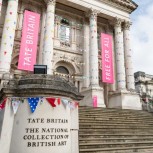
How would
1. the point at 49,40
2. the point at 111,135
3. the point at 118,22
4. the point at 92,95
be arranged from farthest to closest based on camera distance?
the point at 118,22 → the point at 92,95 → the point at 49,40 → the point at 111,135

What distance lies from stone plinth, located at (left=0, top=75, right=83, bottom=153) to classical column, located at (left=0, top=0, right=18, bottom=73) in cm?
865

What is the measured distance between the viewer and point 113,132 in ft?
32.3

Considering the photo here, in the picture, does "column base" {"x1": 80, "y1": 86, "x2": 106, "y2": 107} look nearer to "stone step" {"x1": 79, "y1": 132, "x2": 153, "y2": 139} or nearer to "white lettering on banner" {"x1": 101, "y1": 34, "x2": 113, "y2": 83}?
"white lettering on banner" {"x1": 101, "y1": 34, "x2": 113, "y2": 83}

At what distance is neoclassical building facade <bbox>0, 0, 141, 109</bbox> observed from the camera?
17375 mm

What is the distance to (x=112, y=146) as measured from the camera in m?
8.58

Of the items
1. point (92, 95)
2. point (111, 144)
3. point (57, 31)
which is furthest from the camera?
point (57, 31)

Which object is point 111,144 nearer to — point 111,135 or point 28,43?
point 111,135

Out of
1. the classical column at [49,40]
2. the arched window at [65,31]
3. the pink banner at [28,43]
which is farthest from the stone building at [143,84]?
the pink banner at [28,43]

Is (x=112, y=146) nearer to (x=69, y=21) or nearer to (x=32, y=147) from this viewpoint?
(x=32, y=147)

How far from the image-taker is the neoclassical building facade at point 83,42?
57.0 feet

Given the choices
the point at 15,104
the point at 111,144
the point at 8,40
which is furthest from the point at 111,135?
the point at 8,40

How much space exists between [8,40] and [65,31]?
7.27 metres

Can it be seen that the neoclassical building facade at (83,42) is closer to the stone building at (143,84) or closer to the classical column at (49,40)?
the classical column at (49,40)

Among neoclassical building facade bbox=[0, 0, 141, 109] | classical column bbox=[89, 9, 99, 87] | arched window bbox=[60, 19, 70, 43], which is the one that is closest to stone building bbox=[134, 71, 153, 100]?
neoclassical building facade bbox=[0, 0, 141, 109]
